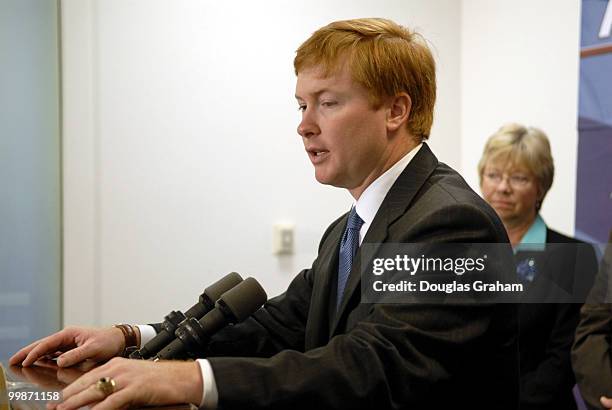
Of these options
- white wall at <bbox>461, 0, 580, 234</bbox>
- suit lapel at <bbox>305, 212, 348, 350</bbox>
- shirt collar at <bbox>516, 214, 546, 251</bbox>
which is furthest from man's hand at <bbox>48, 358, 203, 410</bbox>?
white wall at <bbox>461, 0, 580, 234</bbox>

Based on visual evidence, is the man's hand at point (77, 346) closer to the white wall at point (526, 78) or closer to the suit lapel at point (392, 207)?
the suit lapel at point (392, 207)

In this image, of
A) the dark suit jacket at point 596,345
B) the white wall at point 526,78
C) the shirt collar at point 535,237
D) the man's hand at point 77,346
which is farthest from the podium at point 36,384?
the white wall at point 526,78

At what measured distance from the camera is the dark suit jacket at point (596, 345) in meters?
1.88

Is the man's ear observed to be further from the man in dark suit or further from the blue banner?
the blue banner

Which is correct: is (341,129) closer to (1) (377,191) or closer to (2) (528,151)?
(1) (377,191)

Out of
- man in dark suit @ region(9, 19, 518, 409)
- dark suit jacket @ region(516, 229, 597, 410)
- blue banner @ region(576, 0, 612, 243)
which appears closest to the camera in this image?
man in dark suit @ region(9, 19, 518, 409)

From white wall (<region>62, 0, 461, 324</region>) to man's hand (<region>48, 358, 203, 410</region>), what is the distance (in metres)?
1.81

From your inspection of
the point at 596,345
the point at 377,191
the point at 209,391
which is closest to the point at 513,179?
the point at 596,345

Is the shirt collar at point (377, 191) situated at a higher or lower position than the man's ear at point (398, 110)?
lower

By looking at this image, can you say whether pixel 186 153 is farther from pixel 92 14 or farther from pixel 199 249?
pixel 92 14

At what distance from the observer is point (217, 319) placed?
45.0 inches

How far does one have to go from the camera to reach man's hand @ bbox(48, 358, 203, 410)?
2.85 feet

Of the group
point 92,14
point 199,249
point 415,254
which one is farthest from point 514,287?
point 92,14

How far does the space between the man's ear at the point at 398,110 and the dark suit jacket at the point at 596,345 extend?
94 cm
